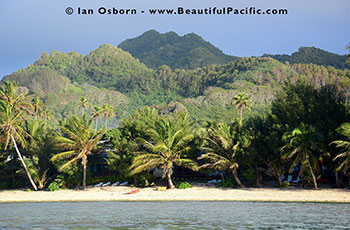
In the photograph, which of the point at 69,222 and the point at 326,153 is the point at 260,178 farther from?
the point at 69,222

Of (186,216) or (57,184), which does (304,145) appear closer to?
(186,216)

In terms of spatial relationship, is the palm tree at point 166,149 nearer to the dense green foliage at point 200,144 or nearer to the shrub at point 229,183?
the dense green foliage at point 200,144

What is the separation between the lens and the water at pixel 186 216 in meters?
23.2

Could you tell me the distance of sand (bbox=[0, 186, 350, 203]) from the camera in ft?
115

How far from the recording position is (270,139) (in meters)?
38.5

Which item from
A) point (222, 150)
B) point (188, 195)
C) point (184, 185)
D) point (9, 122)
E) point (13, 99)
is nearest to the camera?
point (188, 195)

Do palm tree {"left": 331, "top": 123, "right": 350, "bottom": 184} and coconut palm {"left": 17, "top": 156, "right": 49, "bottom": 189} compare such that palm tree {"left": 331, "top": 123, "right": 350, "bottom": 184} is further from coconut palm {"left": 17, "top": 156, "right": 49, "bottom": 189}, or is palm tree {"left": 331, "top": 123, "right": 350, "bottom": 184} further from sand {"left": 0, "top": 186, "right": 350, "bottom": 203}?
coconut palm {"left": 17, "top": 156, "right": 49, "bottom": 189}

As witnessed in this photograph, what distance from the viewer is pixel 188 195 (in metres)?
39.5

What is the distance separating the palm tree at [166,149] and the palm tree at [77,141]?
560 cm

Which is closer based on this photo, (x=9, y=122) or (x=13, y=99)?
(x=9, y=122)

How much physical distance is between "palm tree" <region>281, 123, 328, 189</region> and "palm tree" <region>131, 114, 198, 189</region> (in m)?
9.64

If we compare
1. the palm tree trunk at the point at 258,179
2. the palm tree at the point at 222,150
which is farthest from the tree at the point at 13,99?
the palm tree trunk at the point at 258,179

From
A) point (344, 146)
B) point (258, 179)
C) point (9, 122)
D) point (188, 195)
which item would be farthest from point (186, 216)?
point (9, 122)

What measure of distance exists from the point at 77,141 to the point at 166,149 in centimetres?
1012
